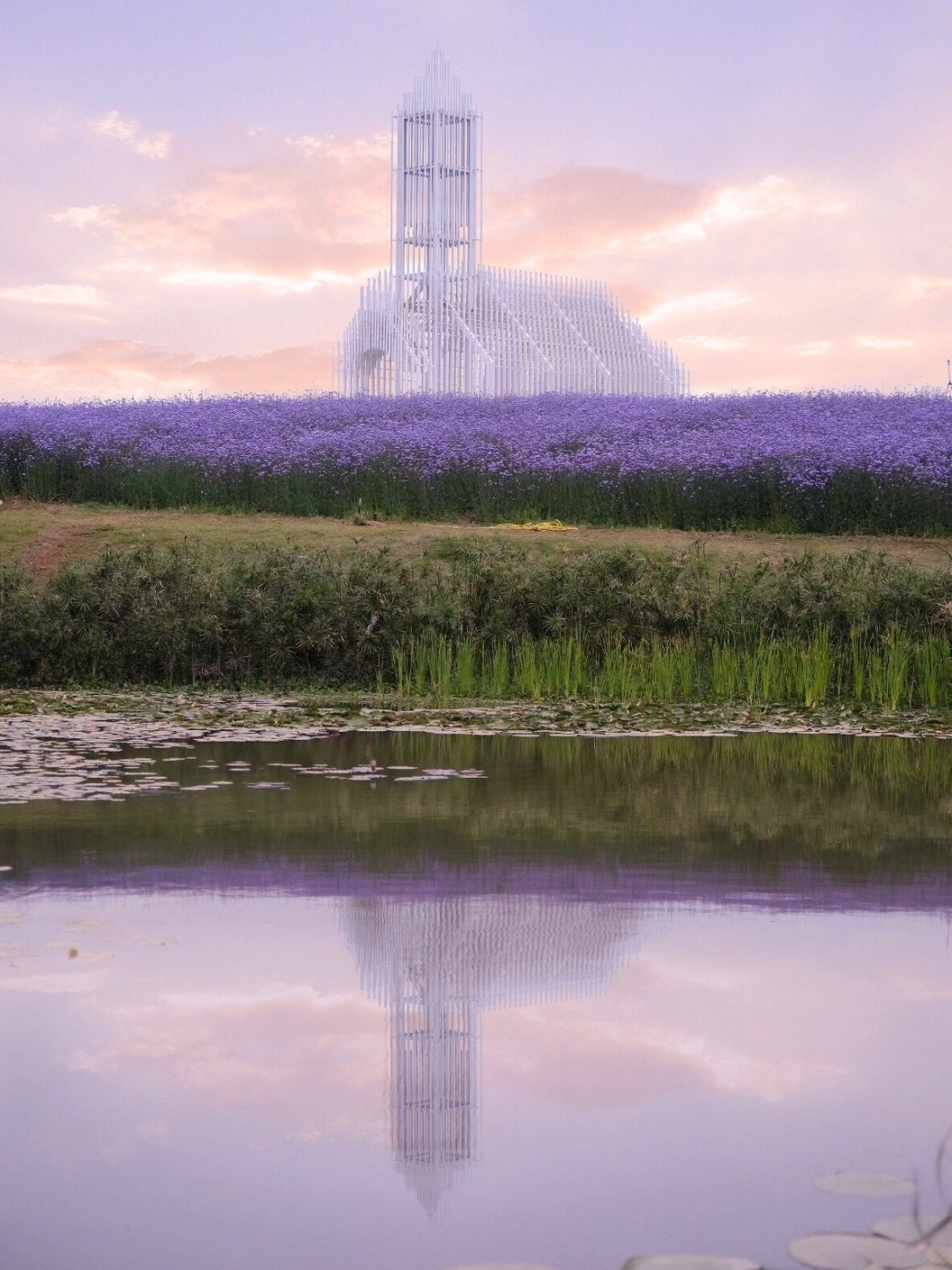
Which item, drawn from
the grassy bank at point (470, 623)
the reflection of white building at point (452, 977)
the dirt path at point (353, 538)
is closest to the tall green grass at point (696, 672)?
the grassy bank at point (470, 623)

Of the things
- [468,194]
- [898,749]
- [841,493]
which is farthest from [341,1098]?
[468,194]

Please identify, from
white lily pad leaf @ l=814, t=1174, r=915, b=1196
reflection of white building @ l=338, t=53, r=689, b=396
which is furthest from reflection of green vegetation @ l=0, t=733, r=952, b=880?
reflection of white building @ l=338, t=53, r=689, b=396

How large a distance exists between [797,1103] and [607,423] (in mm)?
18946

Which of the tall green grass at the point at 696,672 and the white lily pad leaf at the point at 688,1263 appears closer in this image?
the white lily pad leaf at the point at 688,1263

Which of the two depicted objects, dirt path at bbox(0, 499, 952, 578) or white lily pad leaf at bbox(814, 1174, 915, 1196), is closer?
white lily pad leaf at bbox(814, 1174, 915, 1196)

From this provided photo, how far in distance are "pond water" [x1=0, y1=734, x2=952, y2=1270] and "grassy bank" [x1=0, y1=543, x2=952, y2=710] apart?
591 cm

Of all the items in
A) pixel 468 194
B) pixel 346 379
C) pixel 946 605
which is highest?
pixel 468 194

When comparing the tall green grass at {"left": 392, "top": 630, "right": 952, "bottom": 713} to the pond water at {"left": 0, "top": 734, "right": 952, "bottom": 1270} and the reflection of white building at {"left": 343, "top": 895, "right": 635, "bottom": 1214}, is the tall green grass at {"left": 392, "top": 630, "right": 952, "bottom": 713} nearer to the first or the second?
the pond water at {"left": 0, "top": 734, "right": 952, "bottom": 1270}

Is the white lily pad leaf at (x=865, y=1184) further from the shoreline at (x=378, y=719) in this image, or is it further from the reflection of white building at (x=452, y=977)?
the shoreline at (x=378, y=719)

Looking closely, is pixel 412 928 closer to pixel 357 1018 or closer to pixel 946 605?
pixel 357 1018

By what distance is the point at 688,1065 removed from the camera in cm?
357

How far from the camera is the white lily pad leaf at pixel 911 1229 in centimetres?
268

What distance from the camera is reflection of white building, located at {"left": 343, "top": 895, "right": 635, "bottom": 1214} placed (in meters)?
3.19

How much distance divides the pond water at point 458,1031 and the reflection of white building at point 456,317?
31.8 meters
